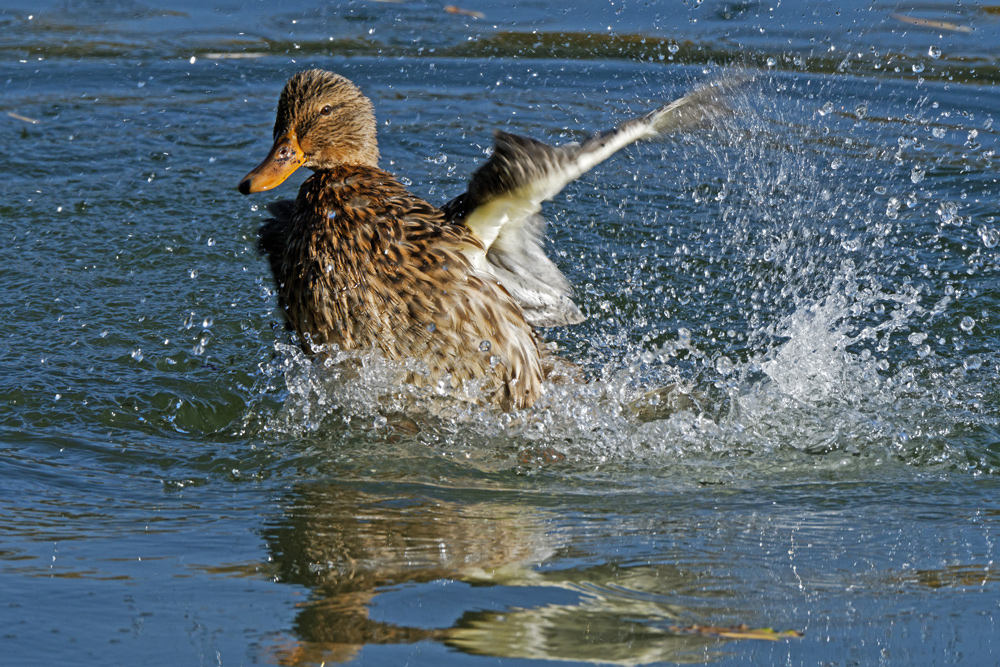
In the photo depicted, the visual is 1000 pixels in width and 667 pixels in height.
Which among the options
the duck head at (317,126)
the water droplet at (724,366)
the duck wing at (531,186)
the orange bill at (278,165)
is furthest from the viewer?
the water droplet at (724,366)

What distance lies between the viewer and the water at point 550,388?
2.74 meters

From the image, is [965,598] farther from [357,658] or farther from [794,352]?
[794,352]

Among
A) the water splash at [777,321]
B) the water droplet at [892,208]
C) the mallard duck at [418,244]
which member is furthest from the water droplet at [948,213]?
the mallard duck at [418,244]

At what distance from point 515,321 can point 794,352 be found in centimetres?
118

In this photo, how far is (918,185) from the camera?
6.46 m

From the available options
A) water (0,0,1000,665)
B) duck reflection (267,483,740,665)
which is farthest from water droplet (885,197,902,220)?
duck reflection (267,483,740,665)

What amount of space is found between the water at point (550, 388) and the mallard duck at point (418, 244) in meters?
0.16

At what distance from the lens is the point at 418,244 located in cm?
410

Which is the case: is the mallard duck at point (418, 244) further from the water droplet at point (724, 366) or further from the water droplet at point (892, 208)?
the water droplet at point (892, 208)

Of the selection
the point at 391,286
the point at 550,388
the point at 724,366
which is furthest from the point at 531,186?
the point at 724,366

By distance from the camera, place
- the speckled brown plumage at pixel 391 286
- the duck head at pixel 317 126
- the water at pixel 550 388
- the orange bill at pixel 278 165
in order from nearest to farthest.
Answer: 1. the water at pixel 550 388
2. the speckled brown plumage at pixel 391 286
3. the orange bill at pixel 278 165
4. the duck head at pixel 317 126

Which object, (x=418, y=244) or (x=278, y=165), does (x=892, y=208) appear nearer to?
(x=418, y=244)

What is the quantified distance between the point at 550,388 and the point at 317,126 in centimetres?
129

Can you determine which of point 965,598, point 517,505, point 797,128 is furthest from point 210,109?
point 965,598
